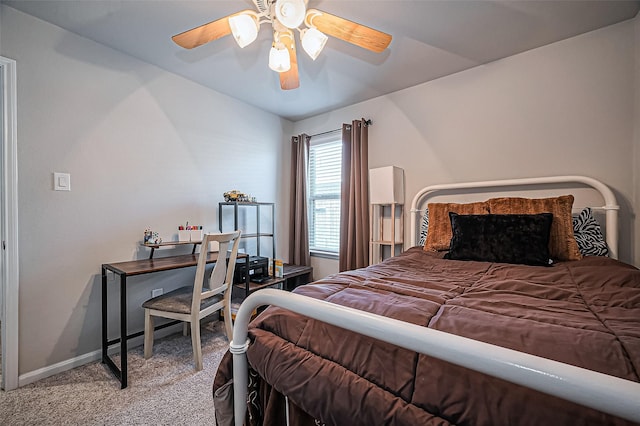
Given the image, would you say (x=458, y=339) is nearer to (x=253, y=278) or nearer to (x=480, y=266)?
(x=480, y=266)

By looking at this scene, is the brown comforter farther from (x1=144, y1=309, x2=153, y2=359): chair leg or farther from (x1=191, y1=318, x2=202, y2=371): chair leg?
(x1=144, y1=309, x2=153, y2=359): chair leg

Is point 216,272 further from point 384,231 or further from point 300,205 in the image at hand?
point 384,231

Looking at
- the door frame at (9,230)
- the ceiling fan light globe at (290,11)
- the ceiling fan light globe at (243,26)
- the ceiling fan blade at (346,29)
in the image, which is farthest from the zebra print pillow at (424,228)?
the door frame at (9,230)

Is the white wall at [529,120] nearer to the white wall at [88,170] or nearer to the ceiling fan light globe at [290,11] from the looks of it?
the ceiling fan light globe at [290,11]

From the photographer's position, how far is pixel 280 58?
1573 mm

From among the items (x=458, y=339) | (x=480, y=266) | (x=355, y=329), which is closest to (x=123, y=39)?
(x=355, y=329)

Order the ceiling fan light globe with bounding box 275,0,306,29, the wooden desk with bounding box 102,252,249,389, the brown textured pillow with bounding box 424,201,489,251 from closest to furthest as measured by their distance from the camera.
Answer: the ceiling fan light globe with bounding box 275,0,306,29 → the wooden desk with bounding box 102,252,249,389 → the brown textured pillow with bounding box 424,201,489,251

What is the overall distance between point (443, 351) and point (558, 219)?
6.18 feet

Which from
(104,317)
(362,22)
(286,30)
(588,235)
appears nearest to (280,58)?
(286,30)

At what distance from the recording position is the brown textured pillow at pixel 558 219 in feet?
5.66

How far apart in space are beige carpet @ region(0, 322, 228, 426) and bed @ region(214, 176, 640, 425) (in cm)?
79

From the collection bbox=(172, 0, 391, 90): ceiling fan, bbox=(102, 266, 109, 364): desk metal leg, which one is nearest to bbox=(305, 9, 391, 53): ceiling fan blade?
bbox=(172, 0, 391, 90): ceiling fan

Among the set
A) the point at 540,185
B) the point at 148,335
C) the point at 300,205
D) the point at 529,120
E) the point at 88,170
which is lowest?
the point at 148,335

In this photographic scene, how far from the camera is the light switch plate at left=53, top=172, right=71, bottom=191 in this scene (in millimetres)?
1860
